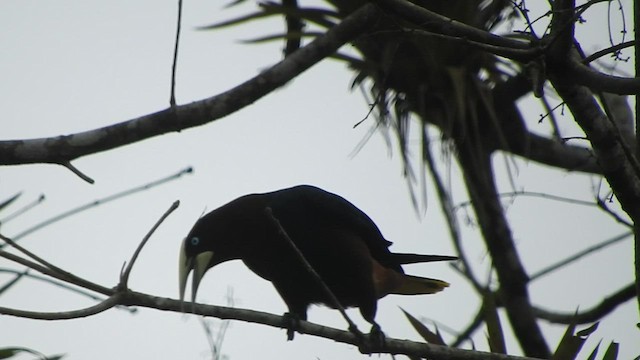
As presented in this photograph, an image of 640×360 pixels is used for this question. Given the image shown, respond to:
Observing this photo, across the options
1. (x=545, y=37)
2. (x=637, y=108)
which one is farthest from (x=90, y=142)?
(x=637, y=108)

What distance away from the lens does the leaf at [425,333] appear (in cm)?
368

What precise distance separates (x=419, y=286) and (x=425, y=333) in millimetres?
787

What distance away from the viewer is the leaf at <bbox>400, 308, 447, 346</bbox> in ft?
12.1

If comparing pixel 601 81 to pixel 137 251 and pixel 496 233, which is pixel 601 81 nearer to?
pixel 137 251

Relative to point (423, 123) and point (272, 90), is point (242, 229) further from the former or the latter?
point (423, 123)

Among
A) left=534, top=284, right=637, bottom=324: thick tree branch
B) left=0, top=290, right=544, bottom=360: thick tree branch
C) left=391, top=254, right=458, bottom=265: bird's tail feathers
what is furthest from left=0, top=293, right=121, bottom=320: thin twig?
left=534, top=284, right=637, bottom=324: thick tree branch

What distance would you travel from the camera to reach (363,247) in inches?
154

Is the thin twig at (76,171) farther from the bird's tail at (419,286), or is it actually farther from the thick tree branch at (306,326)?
the bird's tail at (419,286)

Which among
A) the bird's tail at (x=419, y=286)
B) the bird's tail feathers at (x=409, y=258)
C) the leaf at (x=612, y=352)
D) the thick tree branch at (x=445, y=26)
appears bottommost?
the leaf at (x=612, y=352)

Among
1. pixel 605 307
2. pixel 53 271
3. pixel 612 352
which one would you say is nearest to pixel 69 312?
pixel 53 271

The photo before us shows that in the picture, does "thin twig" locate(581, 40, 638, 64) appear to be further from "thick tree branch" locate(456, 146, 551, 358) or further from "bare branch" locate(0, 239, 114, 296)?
"thick tree branch" locate(456, 146, 551, 358)

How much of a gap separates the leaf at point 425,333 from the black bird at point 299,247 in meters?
0.17

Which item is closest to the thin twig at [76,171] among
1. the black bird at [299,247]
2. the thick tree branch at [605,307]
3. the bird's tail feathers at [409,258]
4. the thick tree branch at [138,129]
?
the thick tree branch at [138,129]

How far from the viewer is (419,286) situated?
4.49 metres
